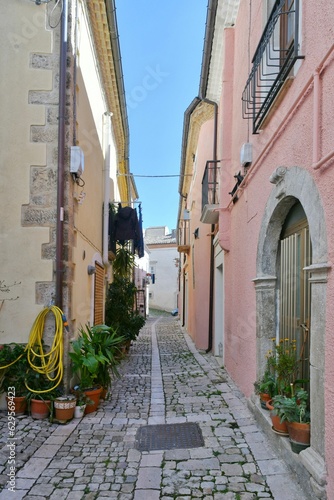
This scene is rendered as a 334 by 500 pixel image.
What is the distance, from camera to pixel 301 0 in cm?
350

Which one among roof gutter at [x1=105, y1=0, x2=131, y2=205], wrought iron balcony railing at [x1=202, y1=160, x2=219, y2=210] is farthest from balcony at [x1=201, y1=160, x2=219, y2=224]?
roof gutter at [x1=105, y1=0, x2=131, y2=205]

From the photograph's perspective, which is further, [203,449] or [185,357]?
[185,357]

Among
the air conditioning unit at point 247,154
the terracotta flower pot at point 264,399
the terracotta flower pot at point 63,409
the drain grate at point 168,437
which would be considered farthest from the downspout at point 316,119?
the terracotta flower pot at point 63,409

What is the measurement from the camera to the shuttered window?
801 cm

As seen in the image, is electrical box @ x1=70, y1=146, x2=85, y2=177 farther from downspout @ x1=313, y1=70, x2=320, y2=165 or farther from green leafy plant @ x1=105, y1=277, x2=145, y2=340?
green leafy plant @ x1=105, y1=277, x2=145, y2=340

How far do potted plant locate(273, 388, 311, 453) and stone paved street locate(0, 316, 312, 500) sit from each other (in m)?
0.29

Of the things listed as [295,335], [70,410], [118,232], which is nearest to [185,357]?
[118,232]

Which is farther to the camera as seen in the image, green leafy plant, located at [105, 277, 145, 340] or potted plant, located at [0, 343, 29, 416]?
green leafy plant, located at [105, 277, 145, 340]

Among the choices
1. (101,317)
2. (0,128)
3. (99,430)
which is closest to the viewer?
(99,430)

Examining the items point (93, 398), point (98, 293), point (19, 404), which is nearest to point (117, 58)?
point (98, 293)

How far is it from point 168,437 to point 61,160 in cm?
363

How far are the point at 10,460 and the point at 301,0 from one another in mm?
4694

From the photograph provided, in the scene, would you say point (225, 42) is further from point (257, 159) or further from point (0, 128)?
point (0, 128)

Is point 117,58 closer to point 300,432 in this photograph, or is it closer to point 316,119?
point 316,119
